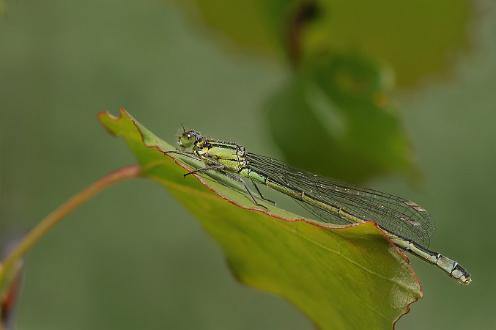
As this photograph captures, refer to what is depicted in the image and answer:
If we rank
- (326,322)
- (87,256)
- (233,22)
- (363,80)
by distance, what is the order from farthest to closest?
(87,256), (233,22), (363,80), (326,322)

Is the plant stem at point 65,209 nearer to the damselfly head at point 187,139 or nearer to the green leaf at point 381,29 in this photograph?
the damselfly head at point 187,139

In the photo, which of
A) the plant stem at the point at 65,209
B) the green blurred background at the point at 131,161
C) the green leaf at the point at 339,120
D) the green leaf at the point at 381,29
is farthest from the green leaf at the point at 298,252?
the green blurred background at the point at 131,161

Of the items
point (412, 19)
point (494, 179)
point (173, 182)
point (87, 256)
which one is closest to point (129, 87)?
point (87, 256)

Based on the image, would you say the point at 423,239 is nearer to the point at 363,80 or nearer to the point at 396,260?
the point at 363,80

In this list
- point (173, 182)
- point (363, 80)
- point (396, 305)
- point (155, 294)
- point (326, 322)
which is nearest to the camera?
point (396, 305)

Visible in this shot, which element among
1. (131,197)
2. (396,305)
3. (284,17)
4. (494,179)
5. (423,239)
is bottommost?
(396,305)

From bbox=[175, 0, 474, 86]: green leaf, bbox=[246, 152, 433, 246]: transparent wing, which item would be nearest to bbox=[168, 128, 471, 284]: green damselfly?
bbox=[246, 152, 433, 246]: transparent wing

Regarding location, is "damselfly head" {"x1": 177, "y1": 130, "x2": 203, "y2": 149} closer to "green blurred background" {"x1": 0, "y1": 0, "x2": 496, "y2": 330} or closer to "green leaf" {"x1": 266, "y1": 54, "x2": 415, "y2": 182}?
"green leaf" {"x1": 266, "y1": 54, "x2": 415, "y2": 182}
